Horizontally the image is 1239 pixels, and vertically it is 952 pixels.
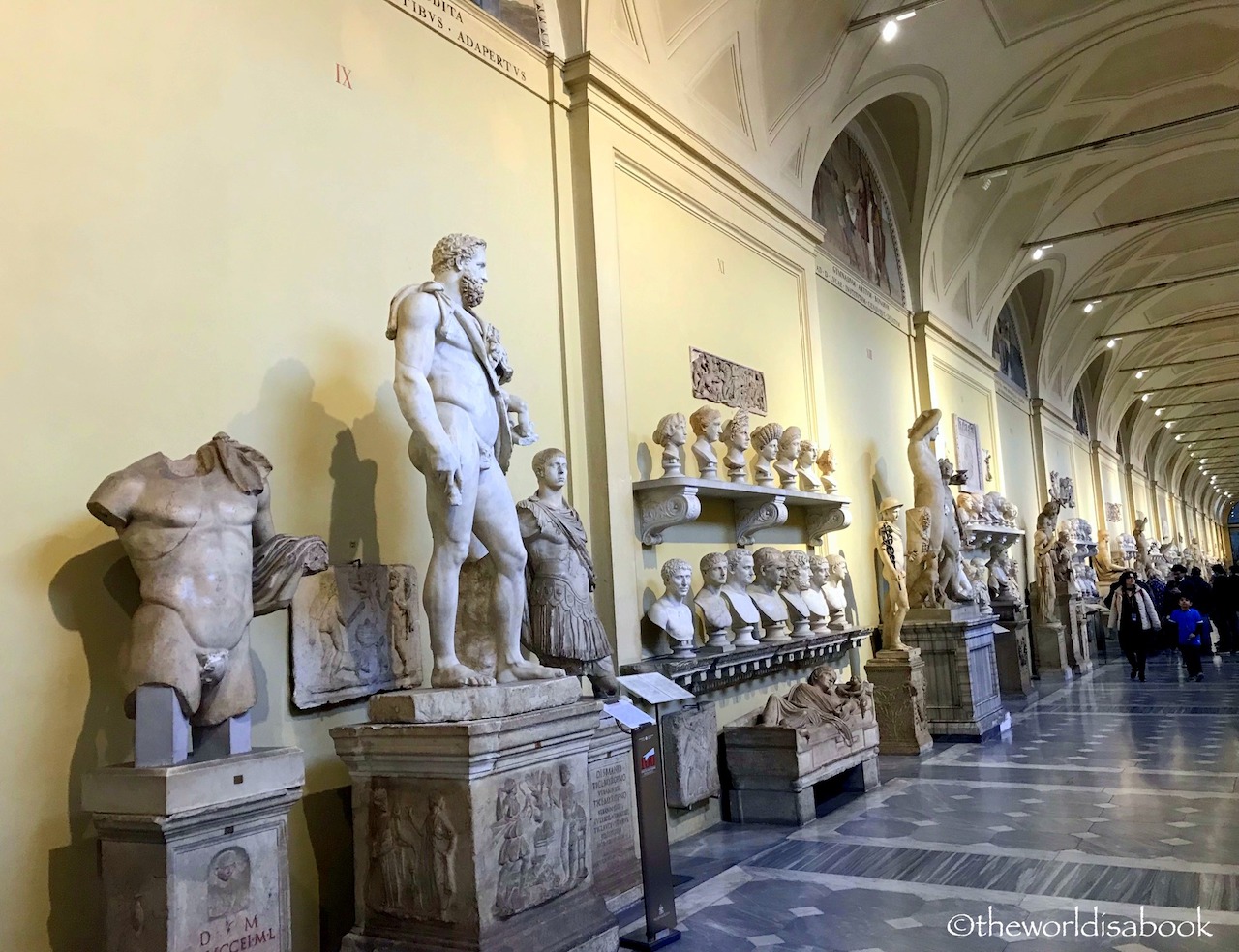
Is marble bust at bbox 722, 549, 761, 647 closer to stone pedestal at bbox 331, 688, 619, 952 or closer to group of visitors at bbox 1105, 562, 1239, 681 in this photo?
stone pedestal at bbox 331, 688, 619, 952

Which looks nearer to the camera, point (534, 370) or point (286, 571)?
point (286, 571)

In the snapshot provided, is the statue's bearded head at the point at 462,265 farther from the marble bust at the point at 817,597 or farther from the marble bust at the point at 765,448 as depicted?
the marble bust at the point at 817,597

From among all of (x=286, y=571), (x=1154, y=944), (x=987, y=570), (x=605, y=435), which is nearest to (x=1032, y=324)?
(x=987, y=570)

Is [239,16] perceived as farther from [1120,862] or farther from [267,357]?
[1120,862]

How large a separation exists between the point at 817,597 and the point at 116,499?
6.12 metres

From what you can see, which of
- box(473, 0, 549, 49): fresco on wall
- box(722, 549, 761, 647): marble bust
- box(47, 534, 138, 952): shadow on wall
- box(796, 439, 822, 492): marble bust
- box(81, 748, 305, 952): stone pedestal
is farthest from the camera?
box(796, 439, 822, 492): marble bust

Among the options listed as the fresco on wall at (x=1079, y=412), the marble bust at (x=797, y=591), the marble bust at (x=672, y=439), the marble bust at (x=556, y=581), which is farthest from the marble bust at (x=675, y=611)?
the fresco on wall at (x=1079, y=412)

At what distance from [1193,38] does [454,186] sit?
426 inches

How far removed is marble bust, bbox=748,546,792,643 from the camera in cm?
745

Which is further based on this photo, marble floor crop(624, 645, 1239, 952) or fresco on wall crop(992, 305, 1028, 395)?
fresco on wall crop(992, 305, 1028, 395)

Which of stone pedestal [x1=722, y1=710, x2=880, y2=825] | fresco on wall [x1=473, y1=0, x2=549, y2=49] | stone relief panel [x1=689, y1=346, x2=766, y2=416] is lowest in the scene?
stone pedestal [x1=722, y1=710, x2=880, y2=825]

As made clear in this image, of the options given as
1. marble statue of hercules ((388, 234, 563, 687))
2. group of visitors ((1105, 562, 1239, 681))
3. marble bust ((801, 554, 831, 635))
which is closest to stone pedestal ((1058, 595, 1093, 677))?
group of visitors ((1105, 562, 1239, 681))

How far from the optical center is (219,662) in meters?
3.14

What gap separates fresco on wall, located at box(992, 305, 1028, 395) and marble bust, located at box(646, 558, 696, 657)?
42.5 feet
